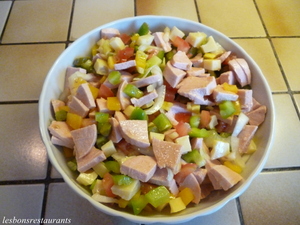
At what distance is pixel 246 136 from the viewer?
2.60ft

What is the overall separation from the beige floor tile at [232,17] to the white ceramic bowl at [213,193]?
13.5 inches

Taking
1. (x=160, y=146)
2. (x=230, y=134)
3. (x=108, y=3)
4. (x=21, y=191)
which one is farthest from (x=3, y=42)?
(x=230, y=134)

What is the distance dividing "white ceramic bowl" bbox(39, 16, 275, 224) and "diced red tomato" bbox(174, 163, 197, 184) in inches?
3.2

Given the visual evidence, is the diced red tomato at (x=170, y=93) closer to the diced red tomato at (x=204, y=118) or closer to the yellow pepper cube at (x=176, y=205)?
the diced red tomato at (x=204, y=118)

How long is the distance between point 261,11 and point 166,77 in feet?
2.60

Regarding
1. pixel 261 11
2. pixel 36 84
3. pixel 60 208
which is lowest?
pixel 60 208

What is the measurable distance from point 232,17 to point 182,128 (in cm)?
78

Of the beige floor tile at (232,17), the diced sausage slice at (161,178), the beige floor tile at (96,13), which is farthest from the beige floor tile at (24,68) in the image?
the beige floor tile at (232,17)

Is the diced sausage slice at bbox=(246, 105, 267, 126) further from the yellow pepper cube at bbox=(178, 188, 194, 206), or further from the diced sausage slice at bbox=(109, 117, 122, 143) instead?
the diced sausage slice at bbox=(109, 117, 122, 143)

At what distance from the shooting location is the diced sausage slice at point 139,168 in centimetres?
67

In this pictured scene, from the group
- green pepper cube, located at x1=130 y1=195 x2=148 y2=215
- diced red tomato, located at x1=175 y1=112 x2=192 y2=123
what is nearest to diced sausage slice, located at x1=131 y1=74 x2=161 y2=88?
diced red tomato, located at x1=175 y1=112 x2=192 y2=123

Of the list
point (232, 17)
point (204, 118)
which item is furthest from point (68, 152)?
point (232, 17)

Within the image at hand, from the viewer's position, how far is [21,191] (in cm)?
83

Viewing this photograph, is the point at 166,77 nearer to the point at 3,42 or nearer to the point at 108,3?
the point at 108,3
